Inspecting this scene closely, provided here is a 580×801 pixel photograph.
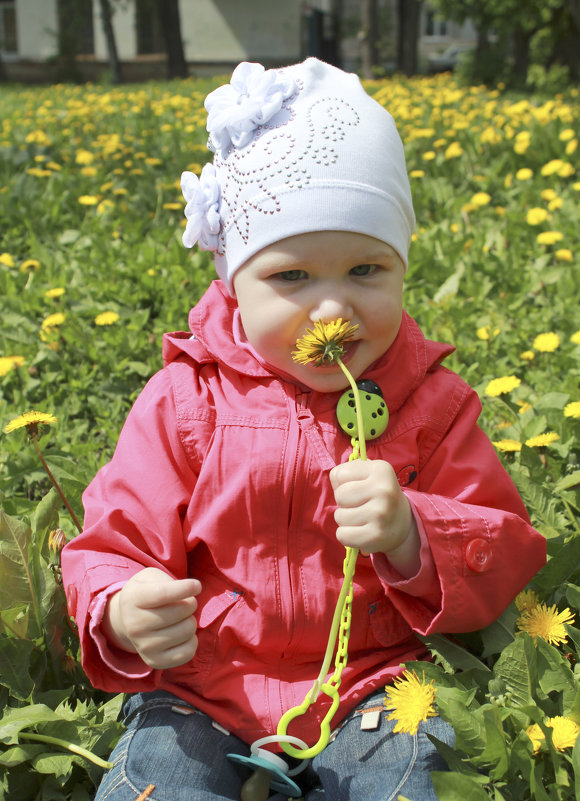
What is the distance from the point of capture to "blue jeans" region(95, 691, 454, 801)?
1.43 m

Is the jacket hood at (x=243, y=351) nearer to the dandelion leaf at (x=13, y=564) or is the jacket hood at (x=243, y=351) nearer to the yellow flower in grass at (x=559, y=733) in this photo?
the dandelion leaf at (x=13, y=564)

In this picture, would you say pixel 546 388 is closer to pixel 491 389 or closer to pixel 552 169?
pixel 491 389

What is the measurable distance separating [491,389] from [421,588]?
0.98 m

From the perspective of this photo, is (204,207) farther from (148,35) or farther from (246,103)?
(148,35)

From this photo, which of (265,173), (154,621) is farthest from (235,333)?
(154,621)

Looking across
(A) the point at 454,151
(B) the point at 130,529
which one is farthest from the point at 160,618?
(A) the point at 454,151

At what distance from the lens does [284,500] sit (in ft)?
5.24

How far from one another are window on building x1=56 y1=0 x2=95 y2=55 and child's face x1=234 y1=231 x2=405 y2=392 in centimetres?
2843

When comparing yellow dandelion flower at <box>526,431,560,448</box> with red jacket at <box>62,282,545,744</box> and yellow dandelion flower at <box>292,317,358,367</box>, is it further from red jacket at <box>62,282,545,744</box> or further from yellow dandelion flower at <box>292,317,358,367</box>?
yellow dandelion flower at <box>292,317,358,367</box>

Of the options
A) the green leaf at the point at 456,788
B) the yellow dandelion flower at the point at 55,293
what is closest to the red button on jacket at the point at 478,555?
the green leaf at the point at 456,788

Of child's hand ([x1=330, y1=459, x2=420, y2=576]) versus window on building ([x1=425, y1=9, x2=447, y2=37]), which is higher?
child's hand ([x1=330, y1=459, x2=420, y2=576])

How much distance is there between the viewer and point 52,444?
8.82 ft

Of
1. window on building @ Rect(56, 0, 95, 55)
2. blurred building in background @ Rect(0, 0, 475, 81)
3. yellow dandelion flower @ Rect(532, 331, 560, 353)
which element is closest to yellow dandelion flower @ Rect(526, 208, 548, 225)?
yellow dandelion flower @ Rect(532, 331, 560, 353)

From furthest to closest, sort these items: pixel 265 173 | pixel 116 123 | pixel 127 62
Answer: pixel 127 62 < pixel 116 123 < pixel 265 173
